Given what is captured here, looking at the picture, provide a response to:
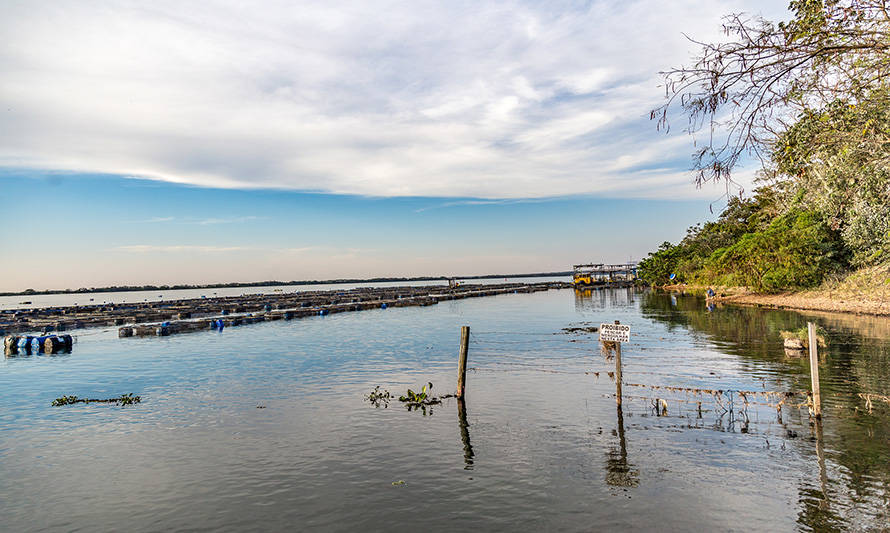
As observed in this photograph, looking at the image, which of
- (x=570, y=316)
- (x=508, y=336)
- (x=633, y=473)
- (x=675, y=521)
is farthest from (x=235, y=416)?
(x=570, y=316)

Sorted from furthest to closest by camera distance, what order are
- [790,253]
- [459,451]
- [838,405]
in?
[790,253] < [838,405] < [459,451]

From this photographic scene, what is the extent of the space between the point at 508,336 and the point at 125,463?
3277 cm

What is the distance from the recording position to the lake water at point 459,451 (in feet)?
37.5

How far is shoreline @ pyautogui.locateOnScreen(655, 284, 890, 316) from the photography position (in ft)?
144

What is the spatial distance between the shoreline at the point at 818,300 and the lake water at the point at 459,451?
19127mm

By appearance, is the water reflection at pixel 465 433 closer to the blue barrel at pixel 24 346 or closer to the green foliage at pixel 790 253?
the blue barrel at pixel 24 346

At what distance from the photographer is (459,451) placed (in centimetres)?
1533

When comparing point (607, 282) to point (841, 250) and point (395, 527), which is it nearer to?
point (841, 250)

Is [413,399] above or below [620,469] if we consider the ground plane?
above

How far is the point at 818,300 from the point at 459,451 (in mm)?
53055

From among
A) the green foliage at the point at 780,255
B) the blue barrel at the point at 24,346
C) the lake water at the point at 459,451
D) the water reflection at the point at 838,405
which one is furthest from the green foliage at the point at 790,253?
the blue barrel at the point at 24,346

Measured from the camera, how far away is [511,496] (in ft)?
40.0

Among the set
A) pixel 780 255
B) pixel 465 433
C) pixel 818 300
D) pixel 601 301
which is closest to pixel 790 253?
pixel 780 255

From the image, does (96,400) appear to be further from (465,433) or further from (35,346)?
(35,346)
